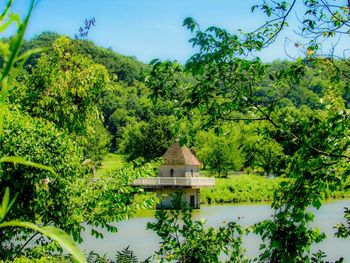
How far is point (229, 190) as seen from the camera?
47562 mm

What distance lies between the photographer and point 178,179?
1624 inches

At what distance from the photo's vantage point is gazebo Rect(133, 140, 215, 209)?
4091cm

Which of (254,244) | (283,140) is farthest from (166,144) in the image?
(283,140)

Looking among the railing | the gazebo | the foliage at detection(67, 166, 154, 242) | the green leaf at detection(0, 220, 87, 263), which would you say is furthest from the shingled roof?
the green leaf at detection(0, 220, 87, 263)

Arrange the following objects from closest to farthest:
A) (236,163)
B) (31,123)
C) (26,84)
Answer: (31,123), (26,84), (236,163)

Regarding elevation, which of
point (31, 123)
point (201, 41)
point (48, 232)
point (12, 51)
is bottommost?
point (48, 232)

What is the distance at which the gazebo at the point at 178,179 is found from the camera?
134 ft

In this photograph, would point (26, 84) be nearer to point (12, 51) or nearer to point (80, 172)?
point (80, 172)

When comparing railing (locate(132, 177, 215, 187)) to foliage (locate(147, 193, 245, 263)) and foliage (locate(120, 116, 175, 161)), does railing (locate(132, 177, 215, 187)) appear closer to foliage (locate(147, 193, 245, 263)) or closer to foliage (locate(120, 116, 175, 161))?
foliage (locate(120, 116, 175, 161))

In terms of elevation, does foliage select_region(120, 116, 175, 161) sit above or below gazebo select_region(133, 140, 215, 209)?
above

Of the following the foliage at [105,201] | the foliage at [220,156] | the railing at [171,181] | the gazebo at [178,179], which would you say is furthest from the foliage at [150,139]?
the foliage at [105,201]

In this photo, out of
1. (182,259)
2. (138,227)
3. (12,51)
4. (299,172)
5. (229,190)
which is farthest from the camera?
(229,190)

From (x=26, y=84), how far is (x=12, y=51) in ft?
25.5

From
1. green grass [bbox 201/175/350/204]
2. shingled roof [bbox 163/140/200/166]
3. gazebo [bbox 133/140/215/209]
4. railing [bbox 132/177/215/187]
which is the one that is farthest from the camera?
green grass [bbox 201/175/350/204]
